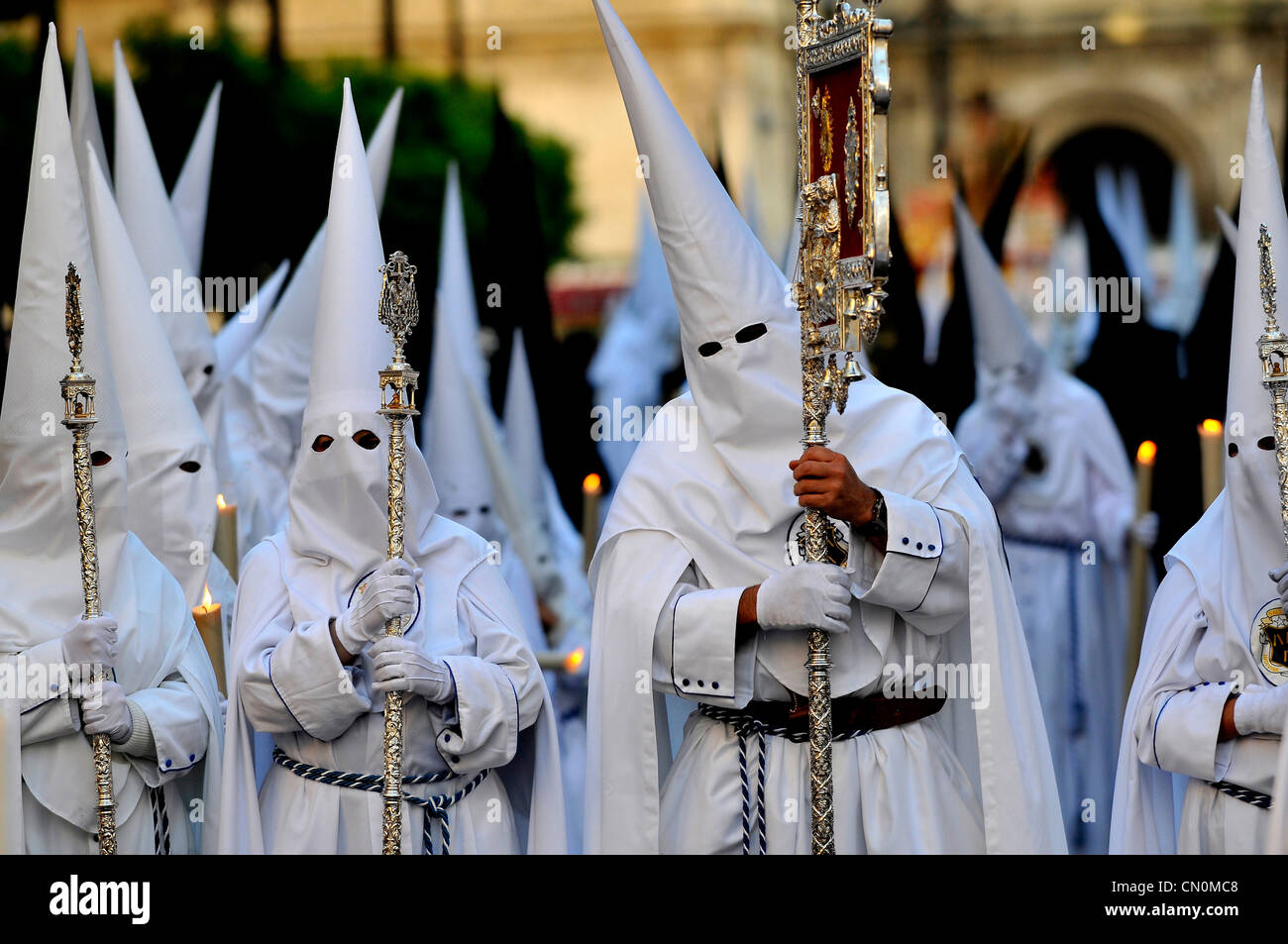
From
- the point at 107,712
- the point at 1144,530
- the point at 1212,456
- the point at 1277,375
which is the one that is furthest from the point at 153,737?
the point at 1144,530

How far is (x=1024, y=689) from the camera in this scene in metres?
5.02

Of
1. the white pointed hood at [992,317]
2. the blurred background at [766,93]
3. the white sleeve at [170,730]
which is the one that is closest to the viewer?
the white sleeve at [170,730]

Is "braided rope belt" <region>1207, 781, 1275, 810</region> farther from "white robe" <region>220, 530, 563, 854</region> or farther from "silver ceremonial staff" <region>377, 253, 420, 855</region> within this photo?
"silver ceremonial staff" <region>377, 253, 420, 855</region>

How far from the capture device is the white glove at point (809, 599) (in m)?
4.65

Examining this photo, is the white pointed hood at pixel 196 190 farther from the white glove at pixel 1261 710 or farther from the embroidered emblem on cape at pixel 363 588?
the white glove at pixel 1261 710

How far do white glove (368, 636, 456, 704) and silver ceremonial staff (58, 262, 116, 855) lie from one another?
77cm

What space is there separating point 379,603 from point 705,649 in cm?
86

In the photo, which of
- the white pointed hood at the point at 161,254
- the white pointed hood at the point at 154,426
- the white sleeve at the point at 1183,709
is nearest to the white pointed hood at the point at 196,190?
the white pointed hood at the point at 161,254


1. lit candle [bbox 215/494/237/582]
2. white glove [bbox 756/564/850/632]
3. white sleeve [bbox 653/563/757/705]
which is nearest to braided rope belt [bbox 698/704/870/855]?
white sleeve [bbox 653/563/757/705]

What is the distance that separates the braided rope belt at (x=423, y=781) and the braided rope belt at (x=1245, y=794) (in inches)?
79.3

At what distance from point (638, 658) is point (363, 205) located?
161cm

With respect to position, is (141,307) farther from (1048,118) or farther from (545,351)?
(1048,118)
